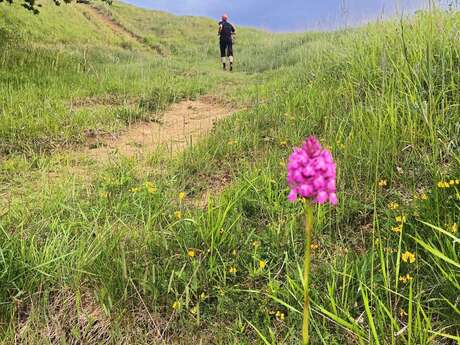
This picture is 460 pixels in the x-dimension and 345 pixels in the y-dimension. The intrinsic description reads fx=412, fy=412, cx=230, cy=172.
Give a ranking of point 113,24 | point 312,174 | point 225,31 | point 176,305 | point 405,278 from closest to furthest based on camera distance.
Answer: point 312,174, point 405,278, point 176,305, point 225,31, point 113,24

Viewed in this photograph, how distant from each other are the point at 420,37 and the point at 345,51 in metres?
2.12

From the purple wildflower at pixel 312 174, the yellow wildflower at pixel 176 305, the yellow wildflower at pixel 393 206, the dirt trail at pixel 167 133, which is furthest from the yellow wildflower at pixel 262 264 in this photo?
the dirt trail at pixel 167 133

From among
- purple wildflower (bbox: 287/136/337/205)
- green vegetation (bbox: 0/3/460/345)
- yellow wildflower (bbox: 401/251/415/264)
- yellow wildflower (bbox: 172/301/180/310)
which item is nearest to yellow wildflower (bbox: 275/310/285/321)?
green vegetation (bbox: 0/3/460/345)

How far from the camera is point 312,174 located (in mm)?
1019

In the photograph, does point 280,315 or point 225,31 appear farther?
point 225,31

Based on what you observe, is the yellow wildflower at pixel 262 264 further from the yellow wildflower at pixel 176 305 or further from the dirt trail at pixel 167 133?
the dirt trail at pixel 167 133

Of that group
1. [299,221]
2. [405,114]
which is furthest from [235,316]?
[405,114]

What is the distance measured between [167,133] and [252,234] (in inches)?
164

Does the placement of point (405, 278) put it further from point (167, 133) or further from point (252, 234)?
point (167, 133)

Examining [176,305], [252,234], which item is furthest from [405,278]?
[176,305]

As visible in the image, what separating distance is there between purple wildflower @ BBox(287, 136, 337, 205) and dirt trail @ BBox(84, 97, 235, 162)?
3339 mm

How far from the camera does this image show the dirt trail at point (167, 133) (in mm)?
5238

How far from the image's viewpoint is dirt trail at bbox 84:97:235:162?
5238 millimetres

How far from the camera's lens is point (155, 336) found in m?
2.09
